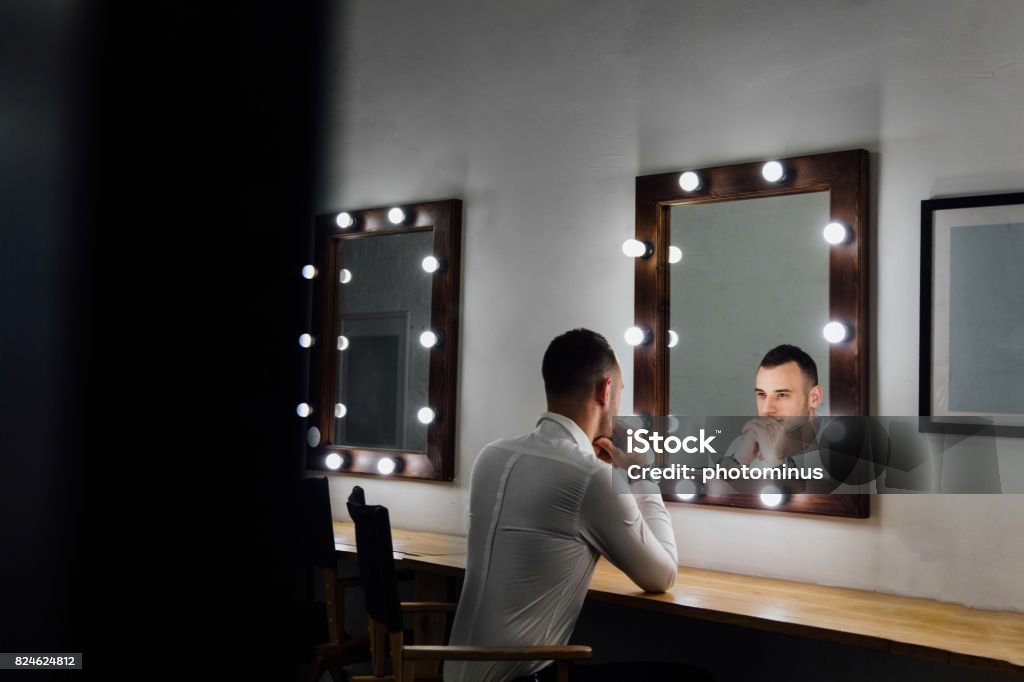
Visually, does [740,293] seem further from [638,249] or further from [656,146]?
[656,146]

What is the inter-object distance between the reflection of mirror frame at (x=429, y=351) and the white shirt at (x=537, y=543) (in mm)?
1083

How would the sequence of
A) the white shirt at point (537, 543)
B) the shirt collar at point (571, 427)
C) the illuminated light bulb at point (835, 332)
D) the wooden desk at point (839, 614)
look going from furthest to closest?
the illuminated light bulb at point (835, 332)
the shirt collar at point (571, 427)
the white shirt at point (537, 543)
the wooden desk at point (839, 614)

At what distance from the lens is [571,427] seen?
2.00m

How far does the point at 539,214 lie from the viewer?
2.88 m

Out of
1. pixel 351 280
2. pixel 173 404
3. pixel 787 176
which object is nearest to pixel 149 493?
pixel 173 404

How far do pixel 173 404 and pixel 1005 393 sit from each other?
2.20 metres

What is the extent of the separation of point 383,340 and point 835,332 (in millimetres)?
1535

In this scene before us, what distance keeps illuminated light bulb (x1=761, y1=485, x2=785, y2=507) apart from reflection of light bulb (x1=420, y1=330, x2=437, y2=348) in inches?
46.2

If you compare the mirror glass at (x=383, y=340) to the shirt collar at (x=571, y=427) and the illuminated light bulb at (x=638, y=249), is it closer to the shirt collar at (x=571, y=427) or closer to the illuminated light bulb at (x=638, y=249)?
A: the illuminated light bulb at (x=638, y=249)

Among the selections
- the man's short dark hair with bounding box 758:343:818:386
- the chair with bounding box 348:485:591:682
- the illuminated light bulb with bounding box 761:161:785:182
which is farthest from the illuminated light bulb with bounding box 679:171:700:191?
the chair with bounding box 348:485:591:682

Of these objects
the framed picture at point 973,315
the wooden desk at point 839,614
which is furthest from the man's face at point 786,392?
the wooden desk at point 839,614

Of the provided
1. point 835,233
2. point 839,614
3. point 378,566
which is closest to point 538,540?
point 378,566

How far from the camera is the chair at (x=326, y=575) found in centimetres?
242

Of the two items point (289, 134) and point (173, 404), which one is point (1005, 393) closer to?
point (173, 404)
